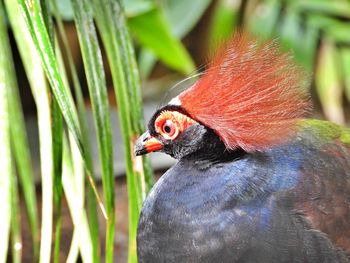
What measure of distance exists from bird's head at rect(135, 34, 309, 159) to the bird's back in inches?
2.2

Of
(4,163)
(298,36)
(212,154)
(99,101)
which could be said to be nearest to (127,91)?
(99,101)

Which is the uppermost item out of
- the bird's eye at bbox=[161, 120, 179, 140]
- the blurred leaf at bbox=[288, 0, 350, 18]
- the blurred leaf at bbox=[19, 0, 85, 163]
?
the blurred leaf at bbox=[288, 0, 350, 18]

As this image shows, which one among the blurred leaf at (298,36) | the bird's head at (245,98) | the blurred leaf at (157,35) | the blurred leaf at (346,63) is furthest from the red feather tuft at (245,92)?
the blurred leaf at (346,63)

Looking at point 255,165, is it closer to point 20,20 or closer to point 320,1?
point 20,20

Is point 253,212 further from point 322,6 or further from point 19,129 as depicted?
point 322,6

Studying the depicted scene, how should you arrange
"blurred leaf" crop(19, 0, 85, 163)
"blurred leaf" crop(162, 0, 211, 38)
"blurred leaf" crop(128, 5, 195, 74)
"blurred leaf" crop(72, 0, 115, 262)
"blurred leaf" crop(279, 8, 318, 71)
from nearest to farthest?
"blurred leaf" crop(19, 0, 85, 163), "blurred leaf" crop(72, 0, 115, 262), "blurred leaf" crop(128, 5, 195, 74), "blurred leaf" crop(279, 8, 318, 71), "blurred leaf" crop(162, 0, 211, 38)

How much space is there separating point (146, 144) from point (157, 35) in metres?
0.95

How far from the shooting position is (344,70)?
9.41 feet

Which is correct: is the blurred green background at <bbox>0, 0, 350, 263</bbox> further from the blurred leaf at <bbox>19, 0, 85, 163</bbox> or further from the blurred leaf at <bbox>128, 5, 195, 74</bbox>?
the blurred leaf at <bbox>128, 5, 195, 74</bbox>

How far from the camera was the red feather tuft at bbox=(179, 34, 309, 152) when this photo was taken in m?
1.33

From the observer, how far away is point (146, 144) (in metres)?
1.39

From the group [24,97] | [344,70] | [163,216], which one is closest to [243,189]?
[163,216]

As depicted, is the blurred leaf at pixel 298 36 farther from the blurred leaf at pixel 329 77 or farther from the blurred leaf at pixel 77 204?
the blurred leaf at pixel 77 204

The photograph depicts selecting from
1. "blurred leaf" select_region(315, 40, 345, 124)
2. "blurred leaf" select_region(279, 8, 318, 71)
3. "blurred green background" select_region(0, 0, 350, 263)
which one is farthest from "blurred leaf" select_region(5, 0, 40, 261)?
"blurred leaf" select_region(315, 40, 345, 124)
